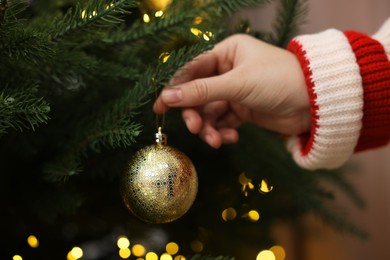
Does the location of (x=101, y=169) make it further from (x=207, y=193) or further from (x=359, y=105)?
(x=359, y=105)

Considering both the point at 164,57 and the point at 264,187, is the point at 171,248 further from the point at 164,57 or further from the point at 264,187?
the point at 164,57

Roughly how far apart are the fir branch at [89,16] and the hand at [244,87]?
0.15m

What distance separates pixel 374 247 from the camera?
1616mm

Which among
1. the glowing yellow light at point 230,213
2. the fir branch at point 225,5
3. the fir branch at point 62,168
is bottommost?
the glowing yellow light at point 230,213

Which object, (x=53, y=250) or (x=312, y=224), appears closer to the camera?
(x=53, y=250)

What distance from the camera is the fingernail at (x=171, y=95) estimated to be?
0.57 metres

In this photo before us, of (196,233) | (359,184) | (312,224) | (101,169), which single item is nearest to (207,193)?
(196,233)

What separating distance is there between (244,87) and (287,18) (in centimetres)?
16

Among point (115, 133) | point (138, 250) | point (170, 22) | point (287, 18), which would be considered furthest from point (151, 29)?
point (138, 250)

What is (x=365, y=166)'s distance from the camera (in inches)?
63.0

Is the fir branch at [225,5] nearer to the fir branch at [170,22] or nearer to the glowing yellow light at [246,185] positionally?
the fir branch at [170,22]

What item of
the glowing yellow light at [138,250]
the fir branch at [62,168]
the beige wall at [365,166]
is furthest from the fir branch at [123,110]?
the beige wall at [365,166]

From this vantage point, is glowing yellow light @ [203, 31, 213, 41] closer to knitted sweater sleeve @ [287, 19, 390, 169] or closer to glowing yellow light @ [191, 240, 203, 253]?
knitted sweater sleeve @ [287, 19, 390, 169]

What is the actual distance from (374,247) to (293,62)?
1270 mm
